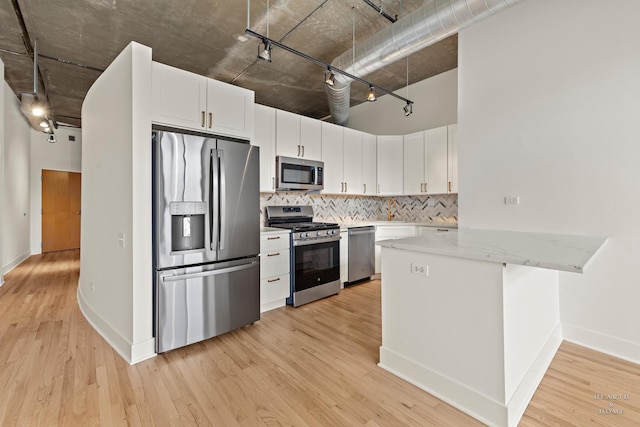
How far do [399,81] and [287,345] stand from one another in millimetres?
4303

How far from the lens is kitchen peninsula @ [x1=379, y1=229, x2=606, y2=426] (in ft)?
5.19

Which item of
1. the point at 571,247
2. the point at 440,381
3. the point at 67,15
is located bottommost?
the point at 440,381

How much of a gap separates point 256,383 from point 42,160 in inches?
325

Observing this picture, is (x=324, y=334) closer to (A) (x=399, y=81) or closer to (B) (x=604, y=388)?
(B) (x=604, y=388)

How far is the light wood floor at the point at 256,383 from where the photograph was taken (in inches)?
66.2

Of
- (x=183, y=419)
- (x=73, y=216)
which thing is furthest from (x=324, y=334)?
(x=73, y=216)

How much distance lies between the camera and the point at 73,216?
7789 millimetres

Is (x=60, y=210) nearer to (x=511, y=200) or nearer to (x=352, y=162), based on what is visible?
(x=352, y=162)

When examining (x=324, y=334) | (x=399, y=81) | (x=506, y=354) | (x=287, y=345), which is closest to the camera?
(x=506, y=354)

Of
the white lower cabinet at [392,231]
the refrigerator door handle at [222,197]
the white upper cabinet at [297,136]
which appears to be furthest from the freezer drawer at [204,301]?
the white lower cabinet at [392,231]

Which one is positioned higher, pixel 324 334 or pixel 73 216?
pixel 73 216

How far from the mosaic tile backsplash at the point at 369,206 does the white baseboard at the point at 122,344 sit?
2060 millimetres

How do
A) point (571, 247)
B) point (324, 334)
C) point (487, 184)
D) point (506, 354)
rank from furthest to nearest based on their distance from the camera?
1. point (487, 184)
2. point (324, 334)
3. point (571, 247)
4. point (506, 354)

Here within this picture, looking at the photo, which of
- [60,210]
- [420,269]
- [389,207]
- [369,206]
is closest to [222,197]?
[420,269]
